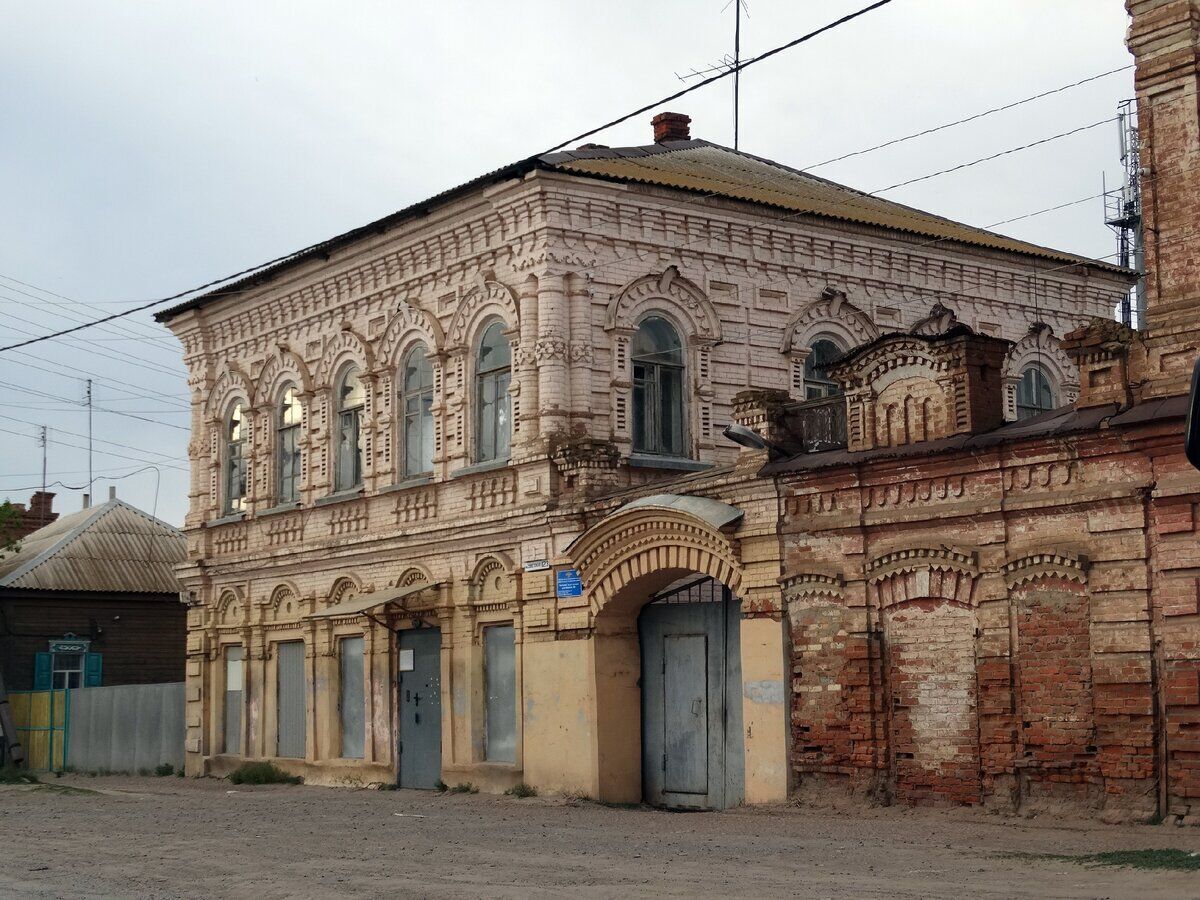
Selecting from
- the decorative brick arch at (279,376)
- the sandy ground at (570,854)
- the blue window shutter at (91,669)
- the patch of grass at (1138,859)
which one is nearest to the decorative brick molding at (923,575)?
the sandy ground at (570,854)

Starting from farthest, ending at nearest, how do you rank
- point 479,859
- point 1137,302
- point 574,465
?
point 1137,302
point 574,465
point 479,859

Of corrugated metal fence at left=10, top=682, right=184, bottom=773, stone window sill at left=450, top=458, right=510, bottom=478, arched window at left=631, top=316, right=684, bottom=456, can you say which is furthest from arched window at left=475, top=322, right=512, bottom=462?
corrugated metal fence at left=10, top=682, right=184, bottom=773

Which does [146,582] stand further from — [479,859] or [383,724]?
[479,859]

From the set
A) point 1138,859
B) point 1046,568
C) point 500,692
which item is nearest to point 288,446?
point 500,692

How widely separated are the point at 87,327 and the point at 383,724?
7.10m

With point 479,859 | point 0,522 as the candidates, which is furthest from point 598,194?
point 0,522

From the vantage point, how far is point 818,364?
74.4 ft

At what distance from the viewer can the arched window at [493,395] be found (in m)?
21.3

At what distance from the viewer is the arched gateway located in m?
17.7

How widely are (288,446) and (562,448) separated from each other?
314 inches

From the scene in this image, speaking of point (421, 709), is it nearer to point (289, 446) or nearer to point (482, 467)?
point (482, 467)

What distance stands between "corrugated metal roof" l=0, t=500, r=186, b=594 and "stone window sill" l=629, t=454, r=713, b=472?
17.0 meters

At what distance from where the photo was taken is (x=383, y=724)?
2295 cm

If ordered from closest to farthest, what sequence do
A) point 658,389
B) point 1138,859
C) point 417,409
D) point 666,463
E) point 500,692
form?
point 1138,859 → point 666,463 → point 500,692 → point 658,389 → point 417,409
